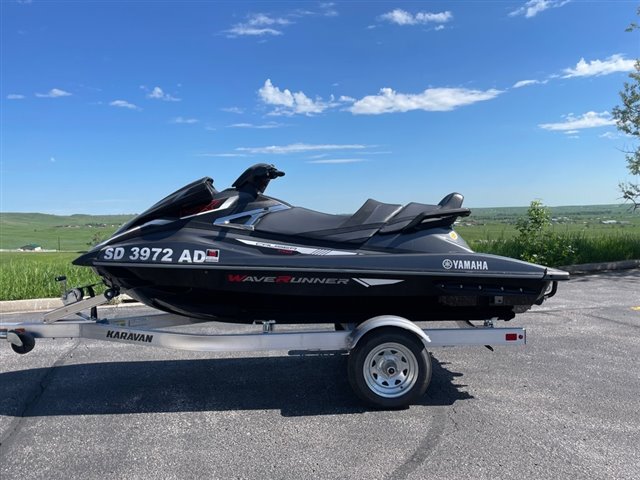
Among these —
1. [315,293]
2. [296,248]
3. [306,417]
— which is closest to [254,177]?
[296,248]

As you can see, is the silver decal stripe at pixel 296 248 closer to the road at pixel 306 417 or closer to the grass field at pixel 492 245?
the road at pixel 306 417

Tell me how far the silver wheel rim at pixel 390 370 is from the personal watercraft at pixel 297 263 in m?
0.45

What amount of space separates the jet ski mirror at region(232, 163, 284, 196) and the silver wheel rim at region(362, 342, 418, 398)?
1.90m

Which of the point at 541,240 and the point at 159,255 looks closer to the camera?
the point at 159,255

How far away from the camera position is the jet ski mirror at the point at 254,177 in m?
4.73

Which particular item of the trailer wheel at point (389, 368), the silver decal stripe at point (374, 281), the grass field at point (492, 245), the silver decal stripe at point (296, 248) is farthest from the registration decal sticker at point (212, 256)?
the grass field at point (492, 245)

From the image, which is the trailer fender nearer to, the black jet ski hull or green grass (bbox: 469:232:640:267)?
the black jet ski hull

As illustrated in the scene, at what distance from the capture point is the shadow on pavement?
14.4 ft

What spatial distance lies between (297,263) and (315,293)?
0.35m

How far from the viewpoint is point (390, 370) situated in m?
4.34

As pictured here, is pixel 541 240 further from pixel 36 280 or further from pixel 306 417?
pixel 36 280

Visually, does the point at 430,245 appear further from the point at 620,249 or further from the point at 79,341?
the point at 620,249

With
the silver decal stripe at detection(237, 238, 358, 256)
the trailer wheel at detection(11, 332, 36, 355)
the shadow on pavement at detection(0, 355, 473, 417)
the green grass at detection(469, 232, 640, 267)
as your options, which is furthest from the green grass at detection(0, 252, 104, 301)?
the green grass at detection(469, 232, 640, 267)

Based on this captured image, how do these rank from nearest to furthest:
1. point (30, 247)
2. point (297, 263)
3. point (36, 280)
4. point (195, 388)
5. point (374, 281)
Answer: point (297, 263) → point (374, 281) → point (195, 388) → point (36, 280) → point (30, 247)
